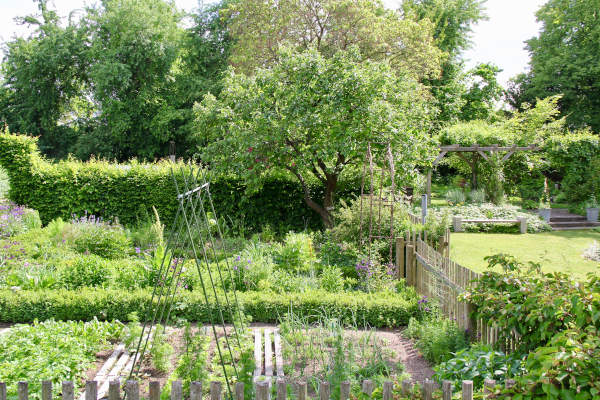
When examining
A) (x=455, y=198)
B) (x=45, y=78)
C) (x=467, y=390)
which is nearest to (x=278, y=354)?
(x=467, y=390)

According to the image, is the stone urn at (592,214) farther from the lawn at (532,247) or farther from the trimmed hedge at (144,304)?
the trimmed hedge at (144,304)

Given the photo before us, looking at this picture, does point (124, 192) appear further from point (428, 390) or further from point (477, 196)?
point (477, 196)

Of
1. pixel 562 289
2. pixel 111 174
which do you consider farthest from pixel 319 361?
pixel 111 174

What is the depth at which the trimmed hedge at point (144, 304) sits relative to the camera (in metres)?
6.10

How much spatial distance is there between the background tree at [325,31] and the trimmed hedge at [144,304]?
10.1 meters

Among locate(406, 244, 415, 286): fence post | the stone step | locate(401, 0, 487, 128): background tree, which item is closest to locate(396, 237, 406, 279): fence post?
locate(406, 244, 415, 286): fence post

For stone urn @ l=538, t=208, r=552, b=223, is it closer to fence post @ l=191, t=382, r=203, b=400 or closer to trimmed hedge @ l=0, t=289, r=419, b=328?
trimmed hedge @ l=0, t=289, r=419, b=328

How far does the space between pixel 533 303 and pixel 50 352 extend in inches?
161

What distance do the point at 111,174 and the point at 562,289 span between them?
11558mm

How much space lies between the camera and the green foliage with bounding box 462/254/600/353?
116 inches

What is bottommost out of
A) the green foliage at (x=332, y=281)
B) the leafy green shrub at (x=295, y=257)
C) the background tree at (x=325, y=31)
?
the green foliage at (x=332, y=281)

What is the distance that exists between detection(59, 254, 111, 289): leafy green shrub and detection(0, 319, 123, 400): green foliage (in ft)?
6.16

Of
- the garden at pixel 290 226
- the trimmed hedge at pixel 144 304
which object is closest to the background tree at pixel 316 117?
the garden at pixel 290 226

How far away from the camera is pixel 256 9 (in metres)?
15.4
